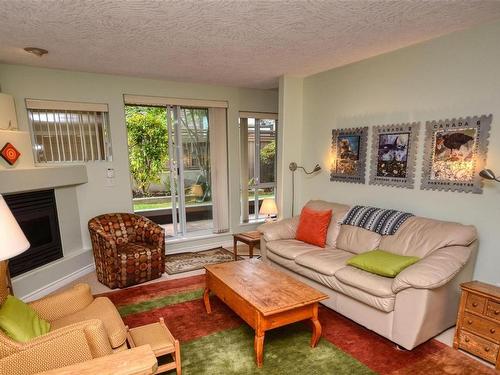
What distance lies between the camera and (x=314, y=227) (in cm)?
340

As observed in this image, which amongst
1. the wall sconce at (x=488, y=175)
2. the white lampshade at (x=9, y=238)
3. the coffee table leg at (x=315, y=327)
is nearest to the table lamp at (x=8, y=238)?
the white lampshade at (x=9, y=238)

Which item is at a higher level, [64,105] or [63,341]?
[64,105]

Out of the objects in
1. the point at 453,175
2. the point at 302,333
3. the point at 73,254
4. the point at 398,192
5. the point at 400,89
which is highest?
the point at 400,89

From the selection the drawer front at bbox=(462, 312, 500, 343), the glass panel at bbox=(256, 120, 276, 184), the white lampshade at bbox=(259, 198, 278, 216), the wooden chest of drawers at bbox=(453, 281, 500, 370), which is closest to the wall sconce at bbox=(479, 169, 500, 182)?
the wooden chest of drawers at bbox=(453, 281, 500, 370)

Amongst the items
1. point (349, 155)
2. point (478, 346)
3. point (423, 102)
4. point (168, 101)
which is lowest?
point (478, 346)

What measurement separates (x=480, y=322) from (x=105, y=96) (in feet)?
14.6

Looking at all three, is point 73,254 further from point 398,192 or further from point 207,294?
point 398,192

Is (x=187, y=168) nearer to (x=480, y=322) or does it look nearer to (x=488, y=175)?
(x=488, y=175)

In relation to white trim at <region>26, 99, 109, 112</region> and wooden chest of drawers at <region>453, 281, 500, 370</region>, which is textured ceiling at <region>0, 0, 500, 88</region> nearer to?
white trim at <region>26, 99, 109, 112</region>

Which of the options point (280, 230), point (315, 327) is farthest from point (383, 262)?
point (280, 230)

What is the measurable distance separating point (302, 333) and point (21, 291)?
2850mm

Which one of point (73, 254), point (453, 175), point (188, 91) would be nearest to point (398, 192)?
point (453, 175)

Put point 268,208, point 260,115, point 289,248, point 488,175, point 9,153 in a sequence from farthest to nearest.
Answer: point 260,115
point 268,208
point 289,248
point 9,153
point 488,175

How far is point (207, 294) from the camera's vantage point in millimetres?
2820
